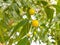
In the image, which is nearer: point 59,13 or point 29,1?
point 59,13

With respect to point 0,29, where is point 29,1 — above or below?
above

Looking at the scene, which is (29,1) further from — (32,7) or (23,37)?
(23,37)

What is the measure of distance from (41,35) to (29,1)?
126 mm

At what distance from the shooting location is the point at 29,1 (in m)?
0.66

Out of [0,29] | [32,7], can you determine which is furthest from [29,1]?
[0,29]

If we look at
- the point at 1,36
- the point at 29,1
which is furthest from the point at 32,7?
the point at 1,36

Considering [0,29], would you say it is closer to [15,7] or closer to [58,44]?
[15,7]

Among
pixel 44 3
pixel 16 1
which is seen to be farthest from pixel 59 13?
pixel 16 1

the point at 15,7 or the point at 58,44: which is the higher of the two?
the point at 15,7

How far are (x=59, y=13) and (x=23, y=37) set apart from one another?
0.12m

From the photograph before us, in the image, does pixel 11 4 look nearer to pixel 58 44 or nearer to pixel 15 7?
pixel 15 7

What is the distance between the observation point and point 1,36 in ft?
1.95

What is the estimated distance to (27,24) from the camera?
550 millimetres

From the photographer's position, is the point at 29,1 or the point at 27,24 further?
the point at 29,1
